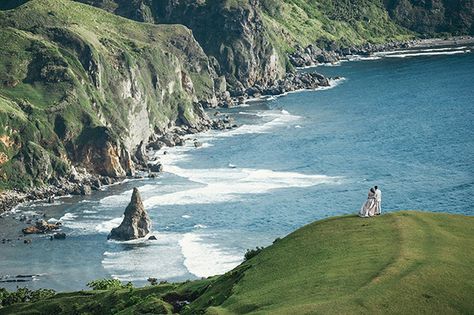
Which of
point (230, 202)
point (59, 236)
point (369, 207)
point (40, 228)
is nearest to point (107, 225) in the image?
point (59, 236)

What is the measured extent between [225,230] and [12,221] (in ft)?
109

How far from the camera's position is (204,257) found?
127m

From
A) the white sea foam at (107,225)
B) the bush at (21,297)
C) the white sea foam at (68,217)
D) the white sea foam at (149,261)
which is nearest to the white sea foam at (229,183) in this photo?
the white sea foam at (107,225)

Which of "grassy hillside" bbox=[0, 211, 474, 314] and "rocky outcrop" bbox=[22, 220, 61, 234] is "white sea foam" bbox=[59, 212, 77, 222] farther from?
"grassy hillside" bbox=[0, 211, 474, 314]

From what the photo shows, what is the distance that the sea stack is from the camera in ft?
453

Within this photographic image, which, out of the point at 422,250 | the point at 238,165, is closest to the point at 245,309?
the point at 422,250

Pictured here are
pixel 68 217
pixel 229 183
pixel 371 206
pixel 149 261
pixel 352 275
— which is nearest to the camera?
pixel 352 275

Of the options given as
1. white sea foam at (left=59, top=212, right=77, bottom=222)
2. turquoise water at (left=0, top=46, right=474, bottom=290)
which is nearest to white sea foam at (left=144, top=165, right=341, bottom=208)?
turquoise water at (left=0, top=46, right=474, bottom=290)

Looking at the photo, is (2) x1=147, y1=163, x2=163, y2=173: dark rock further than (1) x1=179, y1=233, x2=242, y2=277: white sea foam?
Yes

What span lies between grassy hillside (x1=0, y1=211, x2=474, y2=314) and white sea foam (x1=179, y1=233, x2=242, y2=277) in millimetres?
45974

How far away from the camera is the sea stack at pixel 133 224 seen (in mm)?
138000

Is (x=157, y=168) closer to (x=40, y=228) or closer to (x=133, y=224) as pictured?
(x=40, y=228)

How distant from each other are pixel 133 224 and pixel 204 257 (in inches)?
601

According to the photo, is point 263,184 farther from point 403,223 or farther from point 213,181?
point 403,223
